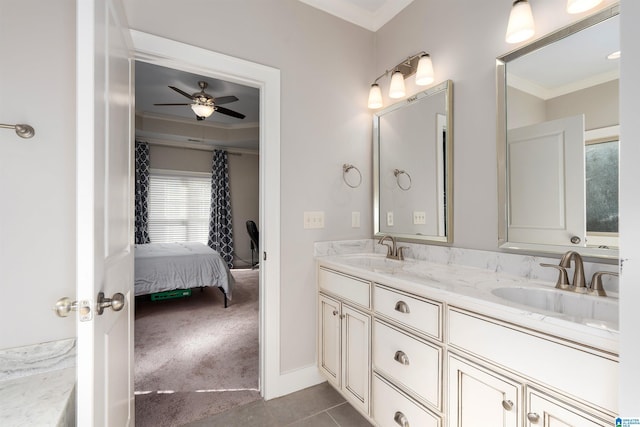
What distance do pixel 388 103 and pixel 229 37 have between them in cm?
120

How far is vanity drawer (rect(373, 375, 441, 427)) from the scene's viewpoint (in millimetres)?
1240

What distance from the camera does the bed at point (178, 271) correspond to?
3.42 metres

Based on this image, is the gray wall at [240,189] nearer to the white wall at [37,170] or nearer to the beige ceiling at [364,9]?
the beige ceiling at [364,9]

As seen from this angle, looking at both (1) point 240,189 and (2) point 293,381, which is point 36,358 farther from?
(1) point 240,189

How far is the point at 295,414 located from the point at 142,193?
5240 mm

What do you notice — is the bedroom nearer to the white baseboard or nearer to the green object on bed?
the green object on bed

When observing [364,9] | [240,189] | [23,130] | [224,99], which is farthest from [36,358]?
[240,189]

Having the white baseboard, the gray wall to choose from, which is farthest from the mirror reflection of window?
the gray wall

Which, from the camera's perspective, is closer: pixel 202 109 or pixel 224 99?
pixel 224 99

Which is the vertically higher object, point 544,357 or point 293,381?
point 544,357

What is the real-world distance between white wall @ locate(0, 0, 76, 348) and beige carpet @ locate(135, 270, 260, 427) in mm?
910

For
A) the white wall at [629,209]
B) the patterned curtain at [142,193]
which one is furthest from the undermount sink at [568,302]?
the patterned curtain at [142,193]

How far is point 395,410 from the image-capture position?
1.39m

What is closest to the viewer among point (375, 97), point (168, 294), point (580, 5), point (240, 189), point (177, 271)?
point (580, 5)
